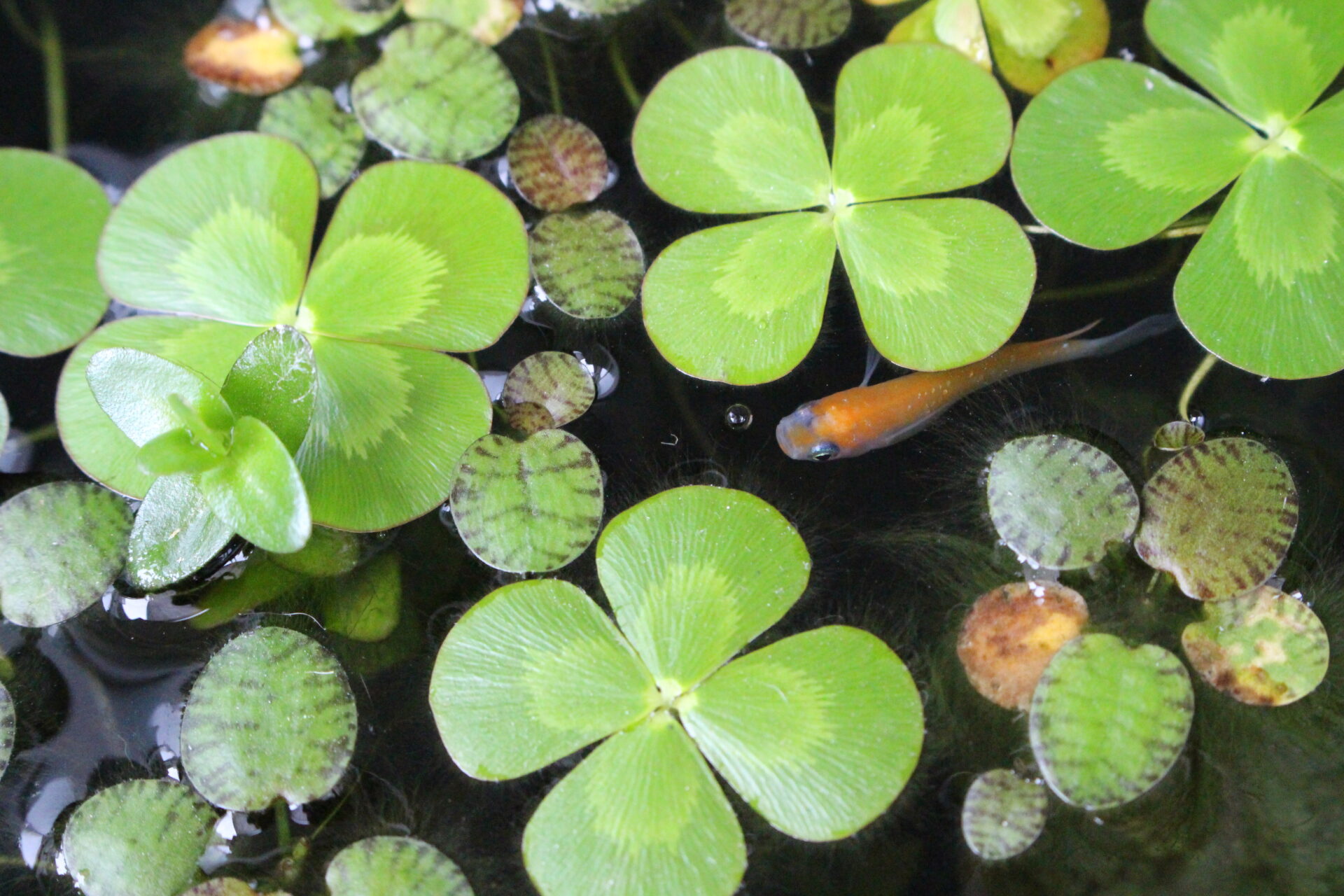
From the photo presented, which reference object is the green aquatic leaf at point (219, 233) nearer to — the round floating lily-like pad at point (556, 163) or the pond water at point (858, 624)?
the pond water at point (858, 624)

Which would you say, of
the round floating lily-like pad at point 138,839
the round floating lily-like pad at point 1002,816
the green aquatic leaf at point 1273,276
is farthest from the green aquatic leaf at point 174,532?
the green aquatic leaf at point 1273,276

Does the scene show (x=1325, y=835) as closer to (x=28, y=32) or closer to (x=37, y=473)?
(x=37, y=473)

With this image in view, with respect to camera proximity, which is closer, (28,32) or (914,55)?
(914,55)

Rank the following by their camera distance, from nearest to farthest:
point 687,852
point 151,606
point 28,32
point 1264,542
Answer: point 687,852 < point 1264,542 < point 151,606 < point 28,32

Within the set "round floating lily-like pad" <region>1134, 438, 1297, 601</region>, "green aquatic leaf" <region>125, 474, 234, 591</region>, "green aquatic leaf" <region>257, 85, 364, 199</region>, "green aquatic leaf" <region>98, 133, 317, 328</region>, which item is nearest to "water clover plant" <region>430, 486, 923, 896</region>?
"green aquatic leaf" <region>125, 474, 234, 591</region>

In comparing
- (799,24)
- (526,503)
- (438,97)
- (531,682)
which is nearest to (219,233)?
(438,97)

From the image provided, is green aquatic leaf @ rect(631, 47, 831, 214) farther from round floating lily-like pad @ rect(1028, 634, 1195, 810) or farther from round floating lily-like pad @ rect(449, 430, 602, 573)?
round floating lily-like pad @ rect(1028, 634, 1195, 810)

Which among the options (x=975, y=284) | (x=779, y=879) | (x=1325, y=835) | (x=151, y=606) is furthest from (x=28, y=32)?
(x=1325, y=835)
